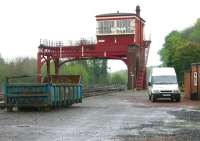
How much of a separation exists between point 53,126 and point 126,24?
59.3 metres

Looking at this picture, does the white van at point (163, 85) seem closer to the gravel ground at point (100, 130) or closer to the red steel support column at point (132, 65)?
the gravel ground at point (100, 130)

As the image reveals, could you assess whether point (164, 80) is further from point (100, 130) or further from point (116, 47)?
point (116, 47)

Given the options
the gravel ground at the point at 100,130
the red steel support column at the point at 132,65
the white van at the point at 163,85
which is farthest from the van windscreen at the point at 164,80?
the red steel support column at the point at 132,65

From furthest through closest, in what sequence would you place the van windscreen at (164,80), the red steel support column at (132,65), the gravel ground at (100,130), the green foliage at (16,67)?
the red steel support column at (132,65) < the green foliage at (16,67) < the van windscreen at (164,80) < the gravel ground at (100,130)

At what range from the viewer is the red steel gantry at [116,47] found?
249 feet

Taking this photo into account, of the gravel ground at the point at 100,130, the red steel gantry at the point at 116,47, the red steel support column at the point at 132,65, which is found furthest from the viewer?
the red steel gantry at the point at 116,47

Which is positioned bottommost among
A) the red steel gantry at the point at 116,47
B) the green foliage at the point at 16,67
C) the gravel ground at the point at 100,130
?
the gravel ground at the point at 100,130

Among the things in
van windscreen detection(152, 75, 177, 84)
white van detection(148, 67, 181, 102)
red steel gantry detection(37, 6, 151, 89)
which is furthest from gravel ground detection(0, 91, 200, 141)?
red steel gantry detection(37, 6, 151, 89)

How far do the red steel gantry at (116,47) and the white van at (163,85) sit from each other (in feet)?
113

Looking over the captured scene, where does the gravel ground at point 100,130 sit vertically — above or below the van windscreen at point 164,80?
below

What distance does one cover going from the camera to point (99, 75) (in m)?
119

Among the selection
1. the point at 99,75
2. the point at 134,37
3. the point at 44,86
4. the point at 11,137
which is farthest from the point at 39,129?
the point at 99,75

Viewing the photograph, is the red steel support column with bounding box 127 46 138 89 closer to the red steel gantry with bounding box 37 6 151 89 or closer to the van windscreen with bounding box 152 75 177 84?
the red steel gantry with bounding box 37 6 151 89

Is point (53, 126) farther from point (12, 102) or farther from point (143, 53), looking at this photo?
point (143, 53)
